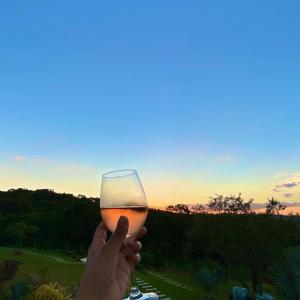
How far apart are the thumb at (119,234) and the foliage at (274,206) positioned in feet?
Answer: 69.3

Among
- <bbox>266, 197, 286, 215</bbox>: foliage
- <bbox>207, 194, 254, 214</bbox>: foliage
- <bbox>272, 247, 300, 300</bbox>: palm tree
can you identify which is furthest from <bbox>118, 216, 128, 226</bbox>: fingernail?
<bbox>207, 194, 254, 214</bbox>: foliage

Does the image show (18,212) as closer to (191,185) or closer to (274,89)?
(191,185)

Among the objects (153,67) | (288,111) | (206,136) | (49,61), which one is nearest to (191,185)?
(206,136)

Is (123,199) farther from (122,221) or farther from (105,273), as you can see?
(105,273)

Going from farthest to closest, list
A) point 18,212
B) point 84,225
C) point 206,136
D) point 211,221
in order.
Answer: point 18,212, point 84,225, point 211,221, point 206,136

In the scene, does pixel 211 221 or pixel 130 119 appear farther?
pixel 211 221

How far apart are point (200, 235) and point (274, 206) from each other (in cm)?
633

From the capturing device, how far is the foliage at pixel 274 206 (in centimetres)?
2189

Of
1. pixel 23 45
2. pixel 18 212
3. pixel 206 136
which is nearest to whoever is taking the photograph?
pixel 23 45

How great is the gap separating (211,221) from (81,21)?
15634 millimetres

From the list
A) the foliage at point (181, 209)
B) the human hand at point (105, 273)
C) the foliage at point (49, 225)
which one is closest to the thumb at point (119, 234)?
the human hand at point (105, 273)

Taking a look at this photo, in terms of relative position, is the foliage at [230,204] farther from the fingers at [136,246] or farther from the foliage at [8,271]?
the fingers at [136,246]

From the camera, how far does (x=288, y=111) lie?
17234 millimetres

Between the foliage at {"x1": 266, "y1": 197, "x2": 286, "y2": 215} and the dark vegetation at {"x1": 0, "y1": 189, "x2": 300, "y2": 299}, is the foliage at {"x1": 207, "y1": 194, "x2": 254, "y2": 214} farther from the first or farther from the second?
the foliage at {"x1": 266, "y1": 197, "x2": 286, "y2": 215}
